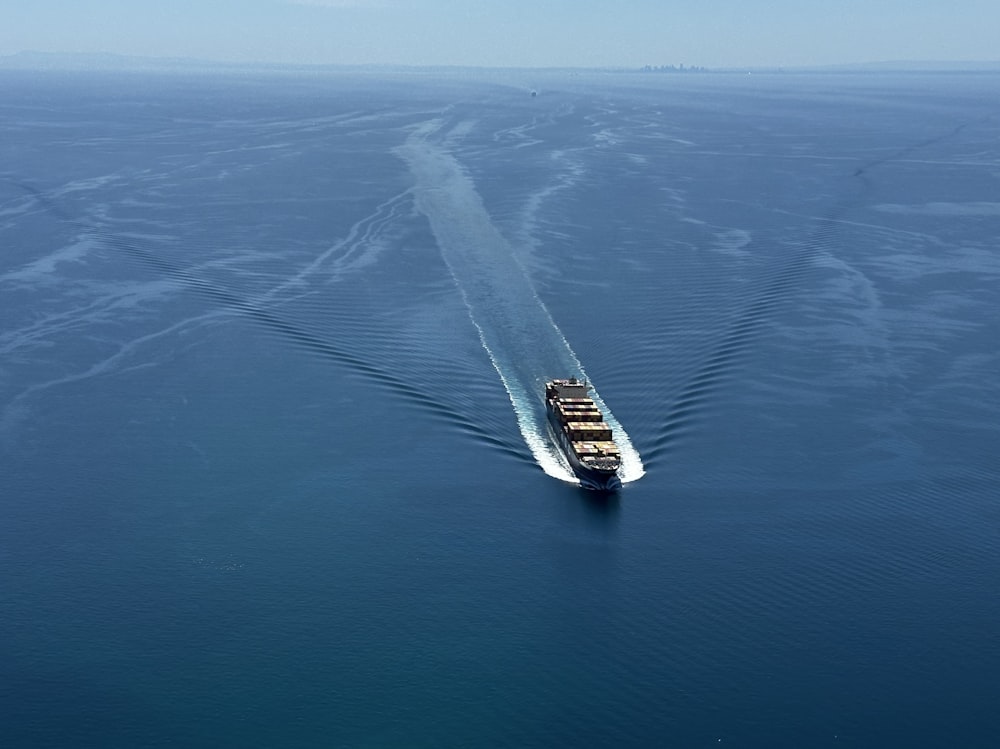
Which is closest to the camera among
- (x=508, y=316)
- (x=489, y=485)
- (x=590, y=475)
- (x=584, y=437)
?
(x=590, y=475)

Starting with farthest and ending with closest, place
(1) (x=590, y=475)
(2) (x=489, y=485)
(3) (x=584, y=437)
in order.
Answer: (3) (x=584, y=437) < (2) (x=489, y=485) < (1) (x=590, y=475)

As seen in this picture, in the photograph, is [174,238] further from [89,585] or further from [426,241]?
[89,585]

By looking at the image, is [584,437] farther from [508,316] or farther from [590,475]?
[508,316]

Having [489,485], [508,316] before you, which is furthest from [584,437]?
[508,316]

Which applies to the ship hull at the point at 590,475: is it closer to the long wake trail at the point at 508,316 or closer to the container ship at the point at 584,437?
the container ship at the point at 584,437

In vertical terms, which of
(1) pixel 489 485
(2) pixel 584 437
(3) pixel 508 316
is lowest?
(1) pixel 489 485

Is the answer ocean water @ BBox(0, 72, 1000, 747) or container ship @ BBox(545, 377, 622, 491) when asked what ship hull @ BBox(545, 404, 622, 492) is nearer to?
container ship @ BBox(545, 377, 622, 491)

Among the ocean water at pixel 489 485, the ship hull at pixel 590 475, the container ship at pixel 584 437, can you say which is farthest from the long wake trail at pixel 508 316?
the container ship at pixel 584 437
